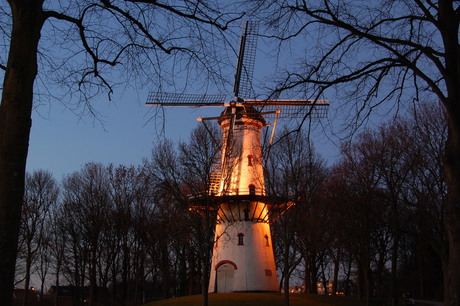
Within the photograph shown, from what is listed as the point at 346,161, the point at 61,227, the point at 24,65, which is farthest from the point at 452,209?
the point at 61,227

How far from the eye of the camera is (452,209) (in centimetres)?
816

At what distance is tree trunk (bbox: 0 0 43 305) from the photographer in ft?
17.7

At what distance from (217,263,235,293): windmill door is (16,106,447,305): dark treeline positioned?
2.59 meters

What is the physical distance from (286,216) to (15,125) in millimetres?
25354

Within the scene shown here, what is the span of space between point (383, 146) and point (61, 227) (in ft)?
97.9

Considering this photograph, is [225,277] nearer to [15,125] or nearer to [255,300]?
[255,300]

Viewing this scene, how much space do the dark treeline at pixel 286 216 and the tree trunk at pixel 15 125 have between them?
525 inches

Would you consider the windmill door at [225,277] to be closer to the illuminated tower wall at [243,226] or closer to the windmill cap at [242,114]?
the illuminated tower wall at [243,226]

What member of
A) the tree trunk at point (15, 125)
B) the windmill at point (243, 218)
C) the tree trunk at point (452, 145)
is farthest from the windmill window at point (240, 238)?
the tree trunk at point (15, 125)

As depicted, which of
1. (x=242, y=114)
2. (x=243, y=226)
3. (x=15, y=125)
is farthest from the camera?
(x=242, y=114)

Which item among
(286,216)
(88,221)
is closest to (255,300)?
(286,216)

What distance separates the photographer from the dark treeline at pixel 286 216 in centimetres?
2794

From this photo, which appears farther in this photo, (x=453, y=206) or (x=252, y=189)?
(x=252, y=189)

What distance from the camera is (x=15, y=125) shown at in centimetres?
565
